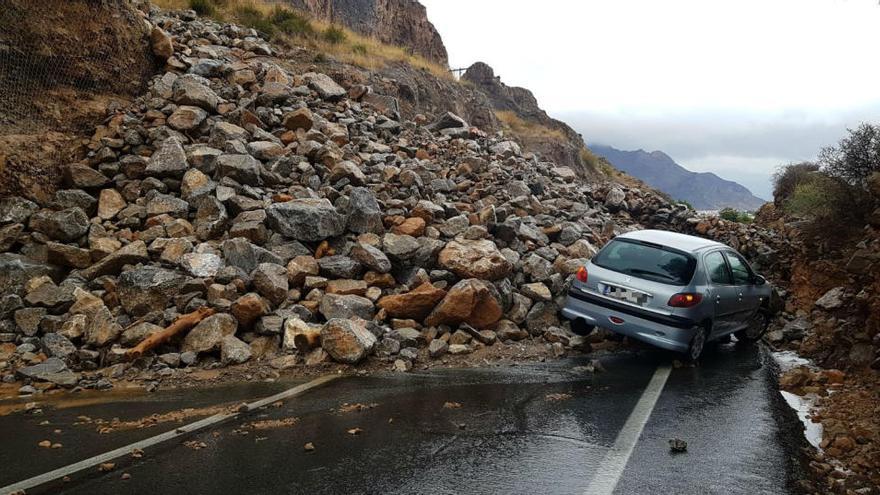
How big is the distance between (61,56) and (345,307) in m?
8.51

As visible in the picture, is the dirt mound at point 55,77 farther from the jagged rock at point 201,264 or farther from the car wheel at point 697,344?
the car wheel at point 697,344

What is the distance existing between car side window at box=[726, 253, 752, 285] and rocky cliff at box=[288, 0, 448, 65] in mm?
24530

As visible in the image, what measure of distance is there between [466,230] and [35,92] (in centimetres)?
853

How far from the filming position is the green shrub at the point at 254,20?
20969mm

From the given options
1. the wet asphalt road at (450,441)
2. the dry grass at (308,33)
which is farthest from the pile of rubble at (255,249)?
the dry grass at (308,33)

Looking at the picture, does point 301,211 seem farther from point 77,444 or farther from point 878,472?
point 878,472

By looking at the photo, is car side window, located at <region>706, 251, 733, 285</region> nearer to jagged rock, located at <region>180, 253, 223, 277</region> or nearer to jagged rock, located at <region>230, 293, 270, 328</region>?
jagged rock, located at <region>230, 293, 270, 328</region>

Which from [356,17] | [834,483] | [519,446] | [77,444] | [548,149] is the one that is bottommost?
[77,444]

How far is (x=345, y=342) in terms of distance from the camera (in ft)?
25.2

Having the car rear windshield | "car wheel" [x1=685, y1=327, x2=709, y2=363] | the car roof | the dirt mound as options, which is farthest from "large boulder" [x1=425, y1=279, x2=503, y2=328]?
the dirt mound

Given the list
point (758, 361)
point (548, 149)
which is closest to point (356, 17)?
point (548, 149)

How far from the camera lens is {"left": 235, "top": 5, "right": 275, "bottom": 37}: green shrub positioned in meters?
21.0

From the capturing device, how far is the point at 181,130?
1241 cm

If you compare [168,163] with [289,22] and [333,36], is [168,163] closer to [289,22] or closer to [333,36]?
[289,22]
